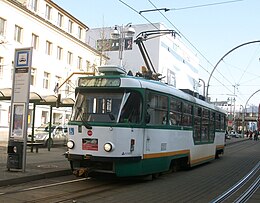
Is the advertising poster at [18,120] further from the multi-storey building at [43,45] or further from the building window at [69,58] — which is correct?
the building window at [69,58]

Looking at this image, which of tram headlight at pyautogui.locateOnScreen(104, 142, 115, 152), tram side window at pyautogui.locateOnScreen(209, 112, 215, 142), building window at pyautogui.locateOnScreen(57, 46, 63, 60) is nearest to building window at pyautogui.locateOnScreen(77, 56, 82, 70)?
building window at pyautogui.locateOnScreen(57, 46, 63, 60)

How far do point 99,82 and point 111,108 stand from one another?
3.05 ft

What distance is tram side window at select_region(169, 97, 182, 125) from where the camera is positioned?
12.5m

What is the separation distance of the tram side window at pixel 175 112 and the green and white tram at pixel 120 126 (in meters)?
0.07

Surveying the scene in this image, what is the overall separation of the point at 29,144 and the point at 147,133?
953 centimetres

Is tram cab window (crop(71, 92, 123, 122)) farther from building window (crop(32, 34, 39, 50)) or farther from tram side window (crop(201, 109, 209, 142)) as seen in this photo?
building window (crop(32, 34, 39, 50))

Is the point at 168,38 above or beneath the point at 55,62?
above

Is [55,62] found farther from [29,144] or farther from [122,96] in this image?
[122,96]

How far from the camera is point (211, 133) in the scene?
1812 centimetres

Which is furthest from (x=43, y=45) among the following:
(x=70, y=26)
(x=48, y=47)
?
(x=70, y=26)

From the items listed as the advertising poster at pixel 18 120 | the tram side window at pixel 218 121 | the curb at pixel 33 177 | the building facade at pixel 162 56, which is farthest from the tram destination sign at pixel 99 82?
the building facade at pixel 162 56

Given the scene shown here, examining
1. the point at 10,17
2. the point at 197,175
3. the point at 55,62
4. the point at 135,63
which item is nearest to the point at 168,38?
the point at 135,63

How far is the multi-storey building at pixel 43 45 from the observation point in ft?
101

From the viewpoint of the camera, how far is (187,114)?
46.6ft
